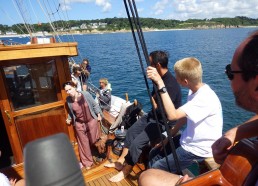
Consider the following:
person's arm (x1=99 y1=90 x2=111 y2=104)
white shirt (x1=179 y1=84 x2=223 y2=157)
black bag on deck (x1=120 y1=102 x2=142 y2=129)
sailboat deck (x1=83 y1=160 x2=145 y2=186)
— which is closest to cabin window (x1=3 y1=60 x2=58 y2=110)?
sailboat deck (x1=83 y1=160 x2=145 y2=186)

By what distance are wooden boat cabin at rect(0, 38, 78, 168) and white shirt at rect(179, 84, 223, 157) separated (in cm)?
198

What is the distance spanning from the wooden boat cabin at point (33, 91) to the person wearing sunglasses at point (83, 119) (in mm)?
218

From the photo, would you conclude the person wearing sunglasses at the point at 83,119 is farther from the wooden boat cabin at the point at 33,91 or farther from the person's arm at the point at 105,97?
the person's arm at the point at 105,97

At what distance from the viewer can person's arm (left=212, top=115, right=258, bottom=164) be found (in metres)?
1.41

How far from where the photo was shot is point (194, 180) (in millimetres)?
1200

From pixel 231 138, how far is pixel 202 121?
0.63 meters

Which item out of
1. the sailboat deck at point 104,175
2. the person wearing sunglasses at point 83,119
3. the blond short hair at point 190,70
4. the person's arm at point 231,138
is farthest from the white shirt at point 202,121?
the person wearing sunglasses at point 83,119

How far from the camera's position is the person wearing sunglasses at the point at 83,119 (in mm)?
3520

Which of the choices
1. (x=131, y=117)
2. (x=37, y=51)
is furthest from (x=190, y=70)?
(x=131, y=117)

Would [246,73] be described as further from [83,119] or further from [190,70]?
[83,119]

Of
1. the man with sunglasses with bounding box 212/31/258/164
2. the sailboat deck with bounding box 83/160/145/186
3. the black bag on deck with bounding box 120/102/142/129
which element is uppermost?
the man with sunglasses with bounding box 212/31/258/164

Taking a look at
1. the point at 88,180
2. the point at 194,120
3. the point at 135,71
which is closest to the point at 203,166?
the point at 194,120

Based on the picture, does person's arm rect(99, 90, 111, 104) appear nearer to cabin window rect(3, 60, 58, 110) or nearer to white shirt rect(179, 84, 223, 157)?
cabin window rect(3, 60, 58, 110)

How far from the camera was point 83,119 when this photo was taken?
365cm
